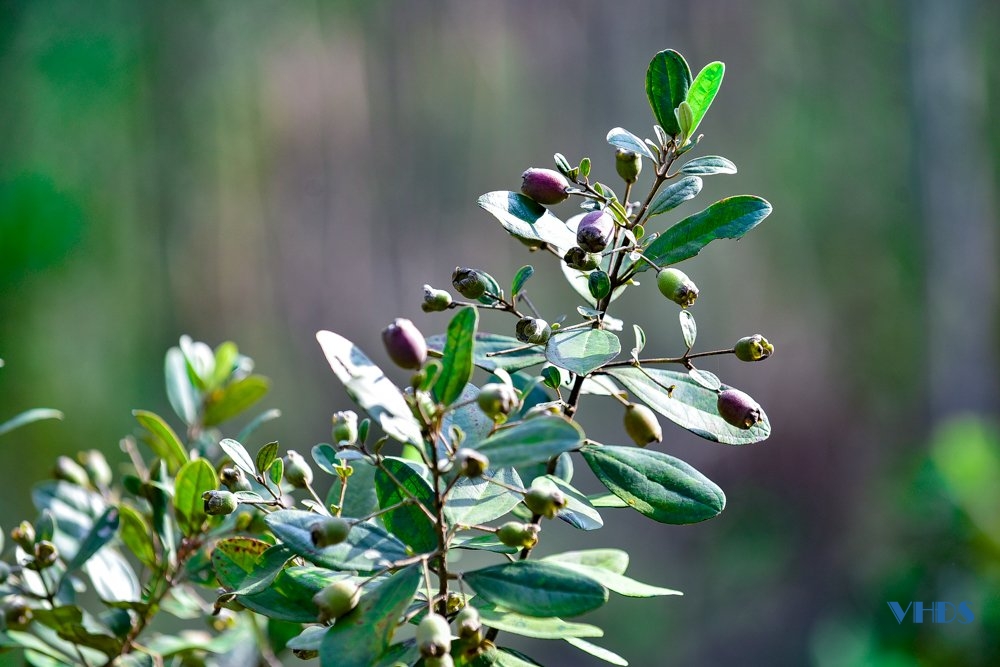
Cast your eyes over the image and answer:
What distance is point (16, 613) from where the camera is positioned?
1.92ft

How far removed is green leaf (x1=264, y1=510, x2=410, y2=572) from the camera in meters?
0.41

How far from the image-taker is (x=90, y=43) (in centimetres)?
313

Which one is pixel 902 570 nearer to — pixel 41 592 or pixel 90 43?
pixel 41 592

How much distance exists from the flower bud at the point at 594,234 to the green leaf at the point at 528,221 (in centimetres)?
4

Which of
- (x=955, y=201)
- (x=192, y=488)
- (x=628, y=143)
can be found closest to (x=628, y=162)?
(x=628, y=143)

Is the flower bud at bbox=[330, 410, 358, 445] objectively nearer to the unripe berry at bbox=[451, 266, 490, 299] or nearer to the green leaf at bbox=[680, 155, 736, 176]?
the unripe berry at bbox=[451, 266, 490, 299]

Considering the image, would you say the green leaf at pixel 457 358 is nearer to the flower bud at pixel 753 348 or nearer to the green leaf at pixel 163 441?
the flower bud at pixel 753 348

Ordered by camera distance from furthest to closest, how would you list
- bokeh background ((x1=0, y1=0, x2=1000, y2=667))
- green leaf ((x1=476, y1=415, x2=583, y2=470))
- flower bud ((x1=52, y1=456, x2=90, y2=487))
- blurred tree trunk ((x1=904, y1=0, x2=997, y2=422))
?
blurred tree trunk ((x1=904, y1=0, x2=997, y2=422))
bokeh background ((x1=0, y1=0, x2=1000, y2=667))
flower bud ((x1=52, y1=456, x2=90, y2=487))
green leaf ((x1=476, y1=415, x2=583, y2=470))

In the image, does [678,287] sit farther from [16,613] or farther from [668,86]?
[16,613]

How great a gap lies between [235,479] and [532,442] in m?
0.21

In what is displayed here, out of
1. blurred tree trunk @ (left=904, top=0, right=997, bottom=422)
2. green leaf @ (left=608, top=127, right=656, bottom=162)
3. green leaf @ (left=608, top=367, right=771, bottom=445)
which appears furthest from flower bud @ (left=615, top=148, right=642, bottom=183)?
blurred tree trunk @ (left=904, top=0, right=997, bottom=422)

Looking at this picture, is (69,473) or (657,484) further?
(69,473)

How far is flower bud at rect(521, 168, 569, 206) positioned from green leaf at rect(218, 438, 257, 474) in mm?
219

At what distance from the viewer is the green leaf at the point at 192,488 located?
569 millimetres
